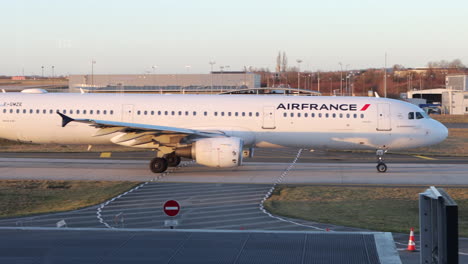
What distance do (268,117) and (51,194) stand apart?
9.67m

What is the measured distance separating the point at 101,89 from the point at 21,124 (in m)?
50.5

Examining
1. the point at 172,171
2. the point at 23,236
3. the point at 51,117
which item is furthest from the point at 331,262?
the point at 51,117

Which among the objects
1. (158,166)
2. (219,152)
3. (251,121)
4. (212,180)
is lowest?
(212,180)

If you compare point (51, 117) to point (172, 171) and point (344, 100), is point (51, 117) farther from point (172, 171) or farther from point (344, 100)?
point (344, 100)

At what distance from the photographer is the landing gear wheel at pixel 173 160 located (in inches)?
977

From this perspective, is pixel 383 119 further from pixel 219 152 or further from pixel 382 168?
pixel 219 152

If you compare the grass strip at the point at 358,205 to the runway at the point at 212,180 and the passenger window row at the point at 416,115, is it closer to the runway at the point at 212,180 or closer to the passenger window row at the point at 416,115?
the runway at the point at 212,180

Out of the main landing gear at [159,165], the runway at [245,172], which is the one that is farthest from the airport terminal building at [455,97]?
the main landing gear at [159,165]

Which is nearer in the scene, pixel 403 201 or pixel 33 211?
pixel 33 211

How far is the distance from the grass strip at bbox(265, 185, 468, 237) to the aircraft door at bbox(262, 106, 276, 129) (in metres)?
4.47

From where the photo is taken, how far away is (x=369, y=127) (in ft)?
82.2

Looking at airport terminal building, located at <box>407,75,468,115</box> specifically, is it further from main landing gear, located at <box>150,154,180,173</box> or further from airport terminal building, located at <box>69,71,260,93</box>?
main landing gear, located at <box>150,154,180,173</box>

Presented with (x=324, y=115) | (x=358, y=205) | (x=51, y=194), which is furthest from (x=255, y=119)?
(x=51, y=194)

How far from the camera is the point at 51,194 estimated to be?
64.5ft
